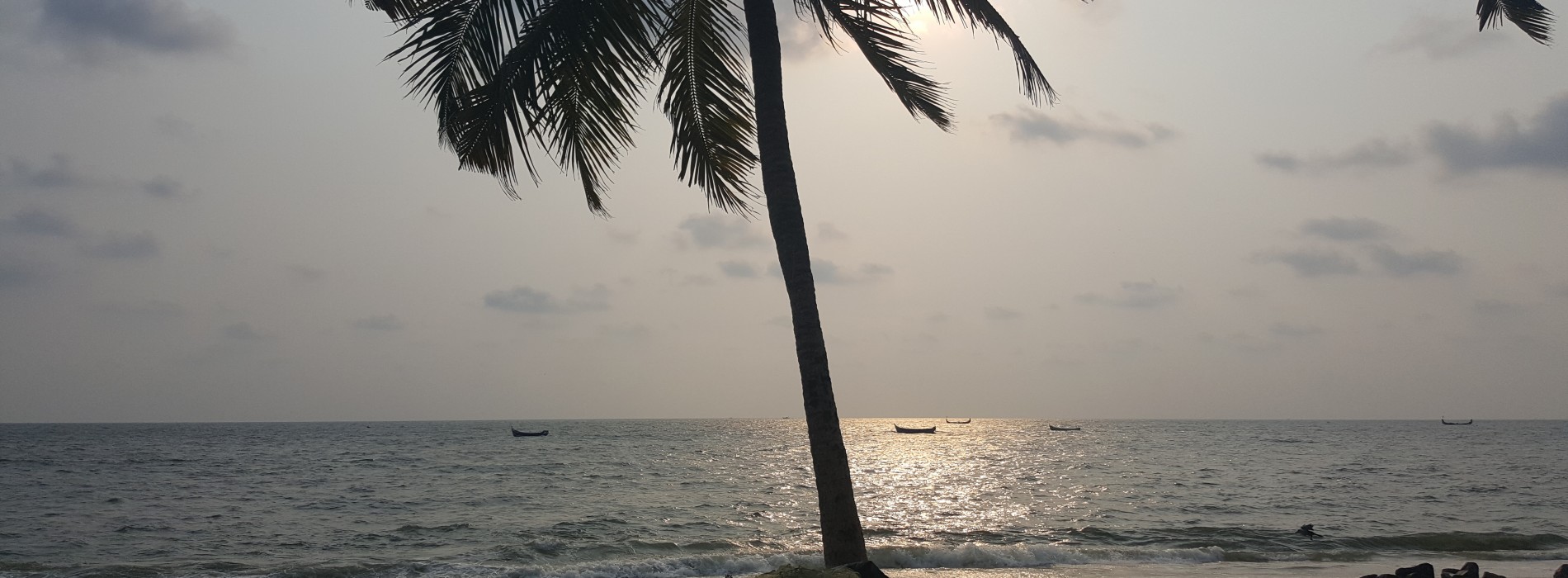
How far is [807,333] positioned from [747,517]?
2491 cm

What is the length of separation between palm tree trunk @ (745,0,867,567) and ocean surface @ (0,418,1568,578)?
14086mm

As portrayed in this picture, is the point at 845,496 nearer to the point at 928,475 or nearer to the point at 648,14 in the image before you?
the point at 648,14

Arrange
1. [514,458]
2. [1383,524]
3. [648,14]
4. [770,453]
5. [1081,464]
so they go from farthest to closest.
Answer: [770,453]
[514,458]
[1081,464]
[1383,524]
[648,14]

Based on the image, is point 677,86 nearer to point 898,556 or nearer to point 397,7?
point 397,7

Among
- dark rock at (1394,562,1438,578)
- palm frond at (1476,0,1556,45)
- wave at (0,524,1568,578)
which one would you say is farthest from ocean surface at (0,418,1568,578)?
palm frond at (1476,0,1556,45)

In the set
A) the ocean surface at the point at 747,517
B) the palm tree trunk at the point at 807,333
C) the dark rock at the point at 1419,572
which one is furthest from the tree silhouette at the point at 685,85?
the ocean surface at the point at 747,517

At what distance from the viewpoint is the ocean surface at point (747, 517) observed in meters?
22.8

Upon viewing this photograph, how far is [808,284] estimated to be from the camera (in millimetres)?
7590

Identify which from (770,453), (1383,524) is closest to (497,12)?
(1383,524)

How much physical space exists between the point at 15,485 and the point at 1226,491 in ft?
183

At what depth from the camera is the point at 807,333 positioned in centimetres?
752

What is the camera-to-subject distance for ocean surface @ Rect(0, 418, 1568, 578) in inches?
899

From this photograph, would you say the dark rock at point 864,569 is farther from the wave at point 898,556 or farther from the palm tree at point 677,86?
the wave at point 898,556

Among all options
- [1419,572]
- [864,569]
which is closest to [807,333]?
[864,569]
